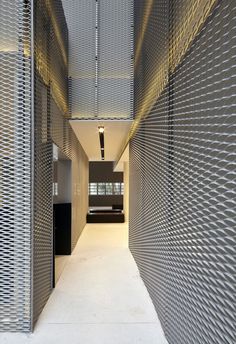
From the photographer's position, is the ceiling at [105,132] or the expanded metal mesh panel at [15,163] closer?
the expanded metal mesh panel at [15,163]

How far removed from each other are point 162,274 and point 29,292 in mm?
1269

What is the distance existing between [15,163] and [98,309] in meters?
1.82

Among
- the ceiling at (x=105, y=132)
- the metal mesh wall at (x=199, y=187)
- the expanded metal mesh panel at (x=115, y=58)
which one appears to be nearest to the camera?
the metal mesh wall at (x=199, y=187)

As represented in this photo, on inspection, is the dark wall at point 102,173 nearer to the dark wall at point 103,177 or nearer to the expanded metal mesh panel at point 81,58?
the dark wall at point 103,177

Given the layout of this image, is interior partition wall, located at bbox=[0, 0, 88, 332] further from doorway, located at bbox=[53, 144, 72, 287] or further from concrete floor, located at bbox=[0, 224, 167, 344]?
doorway, located at bbox=[53, 144, 72, 287]

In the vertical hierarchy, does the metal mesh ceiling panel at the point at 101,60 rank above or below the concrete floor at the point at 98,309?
above

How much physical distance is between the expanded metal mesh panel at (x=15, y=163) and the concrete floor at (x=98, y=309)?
1.14ft

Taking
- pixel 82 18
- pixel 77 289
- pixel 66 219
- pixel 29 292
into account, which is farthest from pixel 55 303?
pixel 82 18

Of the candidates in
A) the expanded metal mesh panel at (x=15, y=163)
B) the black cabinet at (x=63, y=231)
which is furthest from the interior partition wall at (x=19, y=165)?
the black cabinet at (x=63, y=231)

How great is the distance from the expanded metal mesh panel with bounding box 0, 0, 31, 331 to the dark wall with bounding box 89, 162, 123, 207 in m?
16.5

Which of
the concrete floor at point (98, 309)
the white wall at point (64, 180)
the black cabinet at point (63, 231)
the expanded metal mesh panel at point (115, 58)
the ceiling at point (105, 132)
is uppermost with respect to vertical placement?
the expanded metal mesh panel at point (115, 58)

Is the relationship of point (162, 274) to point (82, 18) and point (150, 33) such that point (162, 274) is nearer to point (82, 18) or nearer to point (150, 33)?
point (150, 33)

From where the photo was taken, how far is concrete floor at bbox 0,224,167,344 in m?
2.51

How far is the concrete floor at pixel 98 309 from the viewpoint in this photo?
2510 mm
